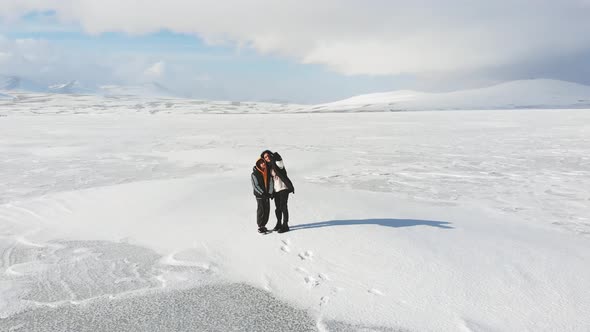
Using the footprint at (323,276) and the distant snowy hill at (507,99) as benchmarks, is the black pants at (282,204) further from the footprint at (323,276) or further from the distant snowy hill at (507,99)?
the distant snowy hill at (507,99)

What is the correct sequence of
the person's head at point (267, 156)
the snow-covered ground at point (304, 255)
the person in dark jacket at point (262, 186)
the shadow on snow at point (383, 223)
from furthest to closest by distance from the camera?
the shadow on snow at point (383, 223), the person in dark jacket at point (262, 186), the person's head at point (267, 156), the snow-covered ground at point (304, 255)

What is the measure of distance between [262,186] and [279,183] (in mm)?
270

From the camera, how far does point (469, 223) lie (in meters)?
6.82

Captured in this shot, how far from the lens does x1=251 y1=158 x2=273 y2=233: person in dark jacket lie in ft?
19.3

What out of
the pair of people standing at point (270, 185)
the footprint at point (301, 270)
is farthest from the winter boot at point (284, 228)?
the footprint at point (301, 270)

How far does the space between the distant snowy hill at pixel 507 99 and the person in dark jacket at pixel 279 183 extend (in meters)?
117

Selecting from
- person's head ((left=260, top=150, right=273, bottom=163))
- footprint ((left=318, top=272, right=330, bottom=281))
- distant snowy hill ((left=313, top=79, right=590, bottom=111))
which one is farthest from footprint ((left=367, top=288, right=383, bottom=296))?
distant snowy hill ((left=313, top=79, right=590, bottom=111))

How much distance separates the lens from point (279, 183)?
19.6 feet

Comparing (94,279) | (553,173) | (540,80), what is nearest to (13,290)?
(94,279)

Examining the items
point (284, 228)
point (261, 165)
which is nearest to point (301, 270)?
point (284, 228)

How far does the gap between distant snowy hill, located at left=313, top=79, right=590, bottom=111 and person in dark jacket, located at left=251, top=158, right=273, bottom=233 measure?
117 meters

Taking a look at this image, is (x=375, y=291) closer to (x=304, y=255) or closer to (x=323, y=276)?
(x=323, y=276)

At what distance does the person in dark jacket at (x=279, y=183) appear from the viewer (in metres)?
5.80

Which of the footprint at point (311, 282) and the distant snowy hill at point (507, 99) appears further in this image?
the distant snowy hill at point (507, 99)
